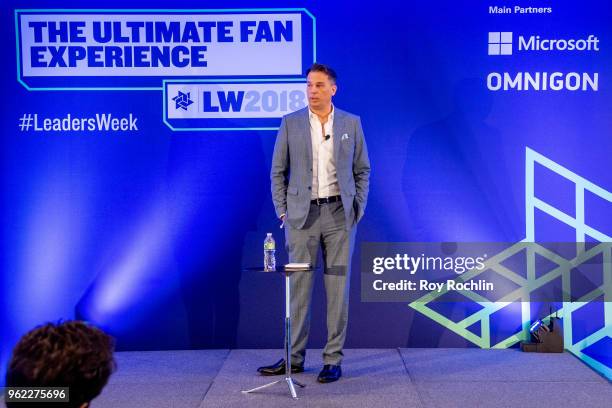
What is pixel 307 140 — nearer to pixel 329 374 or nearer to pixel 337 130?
pixel 337 130

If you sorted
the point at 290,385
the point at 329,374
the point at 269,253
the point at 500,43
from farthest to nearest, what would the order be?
the point at 500,43 → the point at 269,253 → the point at 329,374 → the point at 290,385

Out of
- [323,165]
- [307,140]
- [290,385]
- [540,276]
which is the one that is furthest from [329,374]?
[540,276]

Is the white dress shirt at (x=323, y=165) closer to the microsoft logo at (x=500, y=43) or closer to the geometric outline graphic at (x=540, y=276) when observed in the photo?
the geometric outline graphic at (x=540, y=276)

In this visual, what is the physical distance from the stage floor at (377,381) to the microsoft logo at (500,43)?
6.48 feet

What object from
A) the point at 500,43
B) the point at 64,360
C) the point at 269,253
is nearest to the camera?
the point at 64,360

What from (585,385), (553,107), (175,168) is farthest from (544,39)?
(175,168)

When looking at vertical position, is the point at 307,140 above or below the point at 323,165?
above

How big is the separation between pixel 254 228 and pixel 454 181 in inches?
53.8

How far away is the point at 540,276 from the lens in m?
4.76

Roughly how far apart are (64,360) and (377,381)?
2820 mm

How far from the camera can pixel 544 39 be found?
4703 millimetres

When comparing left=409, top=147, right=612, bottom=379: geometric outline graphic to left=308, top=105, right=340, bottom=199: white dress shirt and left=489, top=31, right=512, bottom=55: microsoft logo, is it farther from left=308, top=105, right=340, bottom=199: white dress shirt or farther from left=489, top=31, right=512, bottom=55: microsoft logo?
left=308, top=105, right=340, bottom=199: white dress shirt

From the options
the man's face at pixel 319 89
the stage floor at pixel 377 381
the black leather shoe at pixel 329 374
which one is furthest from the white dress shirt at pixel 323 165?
the stage floor at pixel 377 381

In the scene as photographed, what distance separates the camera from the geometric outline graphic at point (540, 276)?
4.73m
